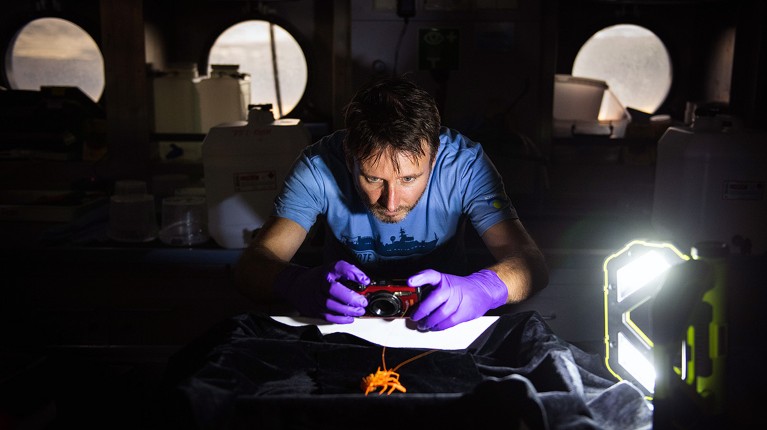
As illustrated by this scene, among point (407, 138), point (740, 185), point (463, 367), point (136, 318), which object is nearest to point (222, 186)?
point (136, 318)

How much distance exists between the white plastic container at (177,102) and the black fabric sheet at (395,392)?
1.86m

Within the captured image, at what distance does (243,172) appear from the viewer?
8.29 feet

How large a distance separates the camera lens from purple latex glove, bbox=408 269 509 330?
0.16ft

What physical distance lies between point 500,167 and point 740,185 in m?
0.84

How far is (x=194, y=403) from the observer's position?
1126 mm

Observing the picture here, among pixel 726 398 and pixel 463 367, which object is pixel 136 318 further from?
pixel 726 398

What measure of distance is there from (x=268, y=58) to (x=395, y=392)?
2667 mm

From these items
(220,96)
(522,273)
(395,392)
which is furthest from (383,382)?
(220,96)

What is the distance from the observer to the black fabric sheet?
110 cm

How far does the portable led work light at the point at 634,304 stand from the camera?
3.95 ft

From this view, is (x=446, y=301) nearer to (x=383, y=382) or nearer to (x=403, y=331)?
(x=403, y=331)

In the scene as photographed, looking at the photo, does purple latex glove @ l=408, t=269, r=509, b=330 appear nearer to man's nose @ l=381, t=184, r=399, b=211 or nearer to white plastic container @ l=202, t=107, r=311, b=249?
man's nose @ l=381, t=184, r=399, b=211

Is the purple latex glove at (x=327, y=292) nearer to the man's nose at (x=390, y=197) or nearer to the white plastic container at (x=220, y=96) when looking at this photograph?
the man's nose at (x=390, y=197)

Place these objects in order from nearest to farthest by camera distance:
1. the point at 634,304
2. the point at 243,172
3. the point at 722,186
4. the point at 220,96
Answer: the point at 634,304 < the point at 722,186 < the point at 243,172 < the point at 220,96
